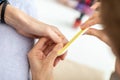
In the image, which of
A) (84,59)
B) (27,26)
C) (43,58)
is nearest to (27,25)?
(27,26)

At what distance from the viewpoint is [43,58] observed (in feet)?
2.48

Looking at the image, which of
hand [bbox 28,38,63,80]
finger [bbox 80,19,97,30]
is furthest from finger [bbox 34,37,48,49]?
finger [bbox 80,19,97,30]

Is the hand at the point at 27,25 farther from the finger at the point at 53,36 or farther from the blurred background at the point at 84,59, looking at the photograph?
the blurred background at the point at 84,59

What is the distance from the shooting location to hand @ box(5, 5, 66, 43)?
0.78 metres

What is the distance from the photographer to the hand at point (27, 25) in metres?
0.78

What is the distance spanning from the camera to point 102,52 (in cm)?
94

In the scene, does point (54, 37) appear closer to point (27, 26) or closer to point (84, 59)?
point (27, 26)

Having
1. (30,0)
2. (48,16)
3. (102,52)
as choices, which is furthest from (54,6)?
(102,52)

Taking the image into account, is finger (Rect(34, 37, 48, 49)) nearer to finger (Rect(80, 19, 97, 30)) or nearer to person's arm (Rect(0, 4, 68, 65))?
person's arm (Rect(0, 4, 68, 65))

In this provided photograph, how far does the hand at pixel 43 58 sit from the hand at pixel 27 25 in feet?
0.08

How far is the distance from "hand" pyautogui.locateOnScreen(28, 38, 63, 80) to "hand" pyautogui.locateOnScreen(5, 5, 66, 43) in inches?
1.0

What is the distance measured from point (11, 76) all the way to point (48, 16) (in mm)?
388

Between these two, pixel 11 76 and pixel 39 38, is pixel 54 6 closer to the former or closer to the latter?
pixel 39 38

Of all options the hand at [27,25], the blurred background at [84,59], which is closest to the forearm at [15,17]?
the hand at [27,25]
